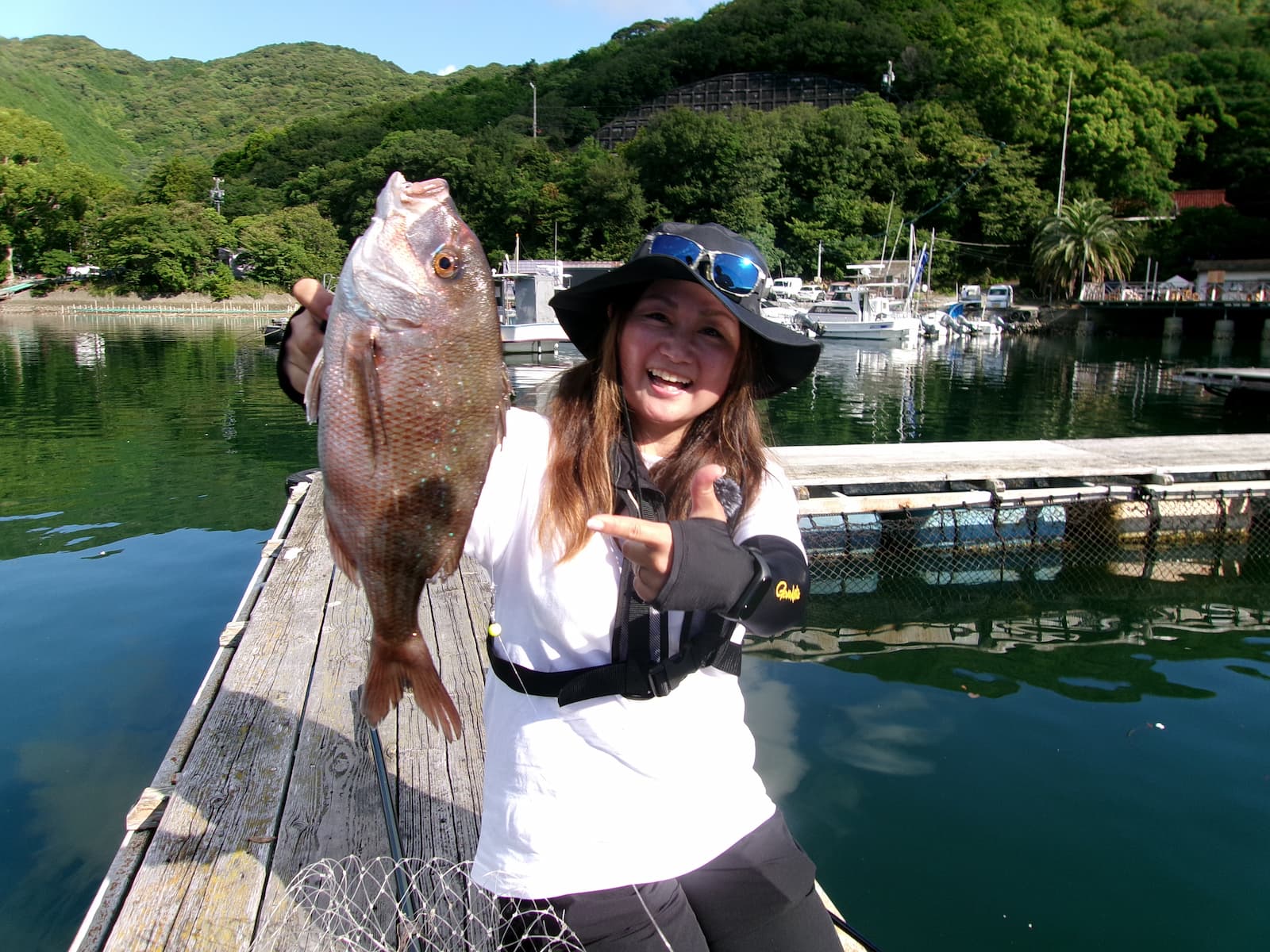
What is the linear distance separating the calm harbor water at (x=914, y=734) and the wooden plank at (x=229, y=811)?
1537 mm

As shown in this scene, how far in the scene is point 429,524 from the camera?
183cm

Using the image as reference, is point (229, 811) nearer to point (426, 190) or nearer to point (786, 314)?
point (426, 190)

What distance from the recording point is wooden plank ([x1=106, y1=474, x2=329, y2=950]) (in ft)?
9.49

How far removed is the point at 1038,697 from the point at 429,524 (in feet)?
22.9

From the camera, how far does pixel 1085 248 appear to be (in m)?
62.0

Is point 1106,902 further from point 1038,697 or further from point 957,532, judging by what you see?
point 957,532

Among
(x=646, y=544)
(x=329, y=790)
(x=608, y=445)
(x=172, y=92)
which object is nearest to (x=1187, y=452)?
(x=329, y=790)

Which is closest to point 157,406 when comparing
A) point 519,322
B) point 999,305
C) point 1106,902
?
point 519,322

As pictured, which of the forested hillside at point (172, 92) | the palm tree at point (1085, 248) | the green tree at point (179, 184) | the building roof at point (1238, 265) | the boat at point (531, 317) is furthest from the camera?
the forested hillside at point (172, 92)

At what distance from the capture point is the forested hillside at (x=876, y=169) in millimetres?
69562

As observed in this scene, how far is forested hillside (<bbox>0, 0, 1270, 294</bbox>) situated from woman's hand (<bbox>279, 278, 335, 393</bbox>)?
68241mm

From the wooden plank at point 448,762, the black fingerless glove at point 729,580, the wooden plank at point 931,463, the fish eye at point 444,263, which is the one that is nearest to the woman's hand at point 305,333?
the fish eye at point 444,263

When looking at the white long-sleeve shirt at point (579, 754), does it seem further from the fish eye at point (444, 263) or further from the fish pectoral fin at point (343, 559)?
the fish eye at point (444, 263)

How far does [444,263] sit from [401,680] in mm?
915
